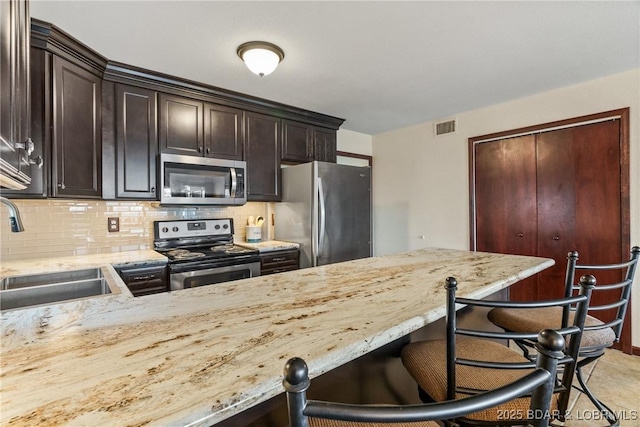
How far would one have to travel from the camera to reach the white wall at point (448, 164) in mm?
2594

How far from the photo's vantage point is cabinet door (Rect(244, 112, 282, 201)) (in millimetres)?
3199

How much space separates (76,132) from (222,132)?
3.76ft

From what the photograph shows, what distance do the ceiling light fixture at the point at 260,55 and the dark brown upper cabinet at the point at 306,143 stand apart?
127 centimetres

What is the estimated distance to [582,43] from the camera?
214 centimetres

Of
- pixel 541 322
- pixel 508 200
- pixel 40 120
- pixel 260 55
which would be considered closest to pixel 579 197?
pixel 508 200

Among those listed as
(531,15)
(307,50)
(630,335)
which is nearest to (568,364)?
(531,15)

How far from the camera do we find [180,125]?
9.11 feet

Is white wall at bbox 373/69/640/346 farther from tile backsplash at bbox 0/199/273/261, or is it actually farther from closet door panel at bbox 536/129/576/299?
tile backsplash at bbox 0/199/273/261

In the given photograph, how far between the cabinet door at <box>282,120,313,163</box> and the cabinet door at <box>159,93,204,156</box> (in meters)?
0.92

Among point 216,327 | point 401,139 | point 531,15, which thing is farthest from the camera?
point 401,139

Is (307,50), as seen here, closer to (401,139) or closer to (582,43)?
(582,43)

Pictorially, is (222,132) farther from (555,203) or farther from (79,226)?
(555,203)

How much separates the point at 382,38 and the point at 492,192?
7.37 ft

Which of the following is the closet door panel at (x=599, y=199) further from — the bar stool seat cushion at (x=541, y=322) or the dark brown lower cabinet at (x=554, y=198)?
the bar stool seat cushion at (x=541, y=322)
